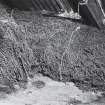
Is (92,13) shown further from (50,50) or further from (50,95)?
(50,95)

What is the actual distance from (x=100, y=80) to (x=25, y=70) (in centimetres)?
44

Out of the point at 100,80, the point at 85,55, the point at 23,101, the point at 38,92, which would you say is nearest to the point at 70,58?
the point at 85,55

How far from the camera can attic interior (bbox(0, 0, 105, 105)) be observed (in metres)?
1.53

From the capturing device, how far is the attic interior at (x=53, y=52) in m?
1.53

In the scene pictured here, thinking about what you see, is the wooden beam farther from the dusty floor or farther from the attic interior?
the dusty floor

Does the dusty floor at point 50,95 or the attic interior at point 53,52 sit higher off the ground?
the attic interior at point 53,52

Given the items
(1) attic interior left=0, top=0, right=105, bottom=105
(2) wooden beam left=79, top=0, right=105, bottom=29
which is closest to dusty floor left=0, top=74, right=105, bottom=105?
(1) attic interior left=0, top=0, right=105, bottom=105

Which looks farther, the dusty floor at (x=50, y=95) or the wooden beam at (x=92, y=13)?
the dusty floor at (x=50, y=95)

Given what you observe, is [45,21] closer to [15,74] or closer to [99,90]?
[15,74]

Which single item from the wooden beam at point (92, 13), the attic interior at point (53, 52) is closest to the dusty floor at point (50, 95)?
the attic interior at point (53, 52)

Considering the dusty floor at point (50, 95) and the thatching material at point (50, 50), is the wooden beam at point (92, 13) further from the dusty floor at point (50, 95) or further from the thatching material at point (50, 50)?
the dusty floor at point (50, 95)

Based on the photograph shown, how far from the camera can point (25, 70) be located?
1.67m

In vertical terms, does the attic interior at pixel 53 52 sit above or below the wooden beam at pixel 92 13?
below

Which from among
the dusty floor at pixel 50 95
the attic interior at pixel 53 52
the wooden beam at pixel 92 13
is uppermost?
the wooden beam at pixel 92 13
